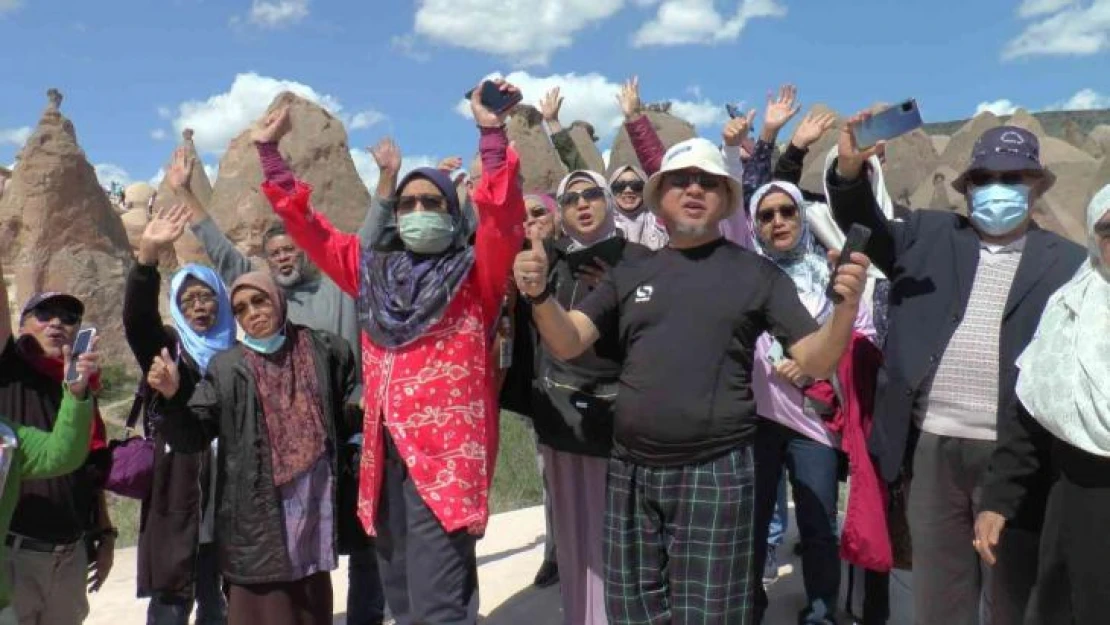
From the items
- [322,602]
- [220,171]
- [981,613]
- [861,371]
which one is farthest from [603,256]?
[220,171]

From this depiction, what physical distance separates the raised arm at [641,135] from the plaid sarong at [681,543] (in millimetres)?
1604

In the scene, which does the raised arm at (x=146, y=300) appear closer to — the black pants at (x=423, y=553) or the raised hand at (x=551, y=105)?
the black pants at (x=423, y=553)

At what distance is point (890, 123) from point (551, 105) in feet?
6.47

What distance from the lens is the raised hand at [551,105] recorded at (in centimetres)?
421

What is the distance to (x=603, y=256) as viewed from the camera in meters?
3.04

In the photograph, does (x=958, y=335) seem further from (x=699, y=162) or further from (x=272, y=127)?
(x=272, y=127)

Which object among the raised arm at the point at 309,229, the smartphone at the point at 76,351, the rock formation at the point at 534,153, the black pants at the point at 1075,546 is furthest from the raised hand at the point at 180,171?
the rock formation at the point at 534,153

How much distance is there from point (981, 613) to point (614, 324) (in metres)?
1.68

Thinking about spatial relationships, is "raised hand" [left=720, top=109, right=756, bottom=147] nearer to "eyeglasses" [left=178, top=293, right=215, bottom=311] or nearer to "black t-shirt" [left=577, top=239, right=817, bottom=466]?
"black t-shirt" [left=577, top=239, right=817, bottom=466]

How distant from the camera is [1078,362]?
221 centimetres

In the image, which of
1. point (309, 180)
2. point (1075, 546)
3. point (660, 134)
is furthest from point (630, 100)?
point (660, 134)

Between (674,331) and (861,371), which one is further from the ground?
(674,331)

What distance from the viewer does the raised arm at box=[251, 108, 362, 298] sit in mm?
3078

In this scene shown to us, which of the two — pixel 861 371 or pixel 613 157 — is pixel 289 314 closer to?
pixel 861 371
